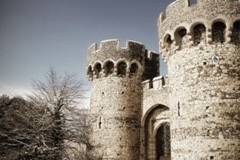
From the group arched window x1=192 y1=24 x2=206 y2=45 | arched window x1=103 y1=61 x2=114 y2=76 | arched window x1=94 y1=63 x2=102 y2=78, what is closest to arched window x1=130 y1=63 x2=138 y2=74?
arched window x1=103 y1=61 x2=114 y2=76

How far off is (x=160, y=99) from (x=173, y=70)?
362 centimetres

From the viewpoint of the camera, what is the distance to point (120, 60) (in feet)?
65.6

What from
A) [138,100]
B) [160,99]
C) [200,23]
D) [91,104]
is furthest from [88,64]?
[200,23]

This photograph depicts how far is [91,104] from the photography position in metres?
20.8

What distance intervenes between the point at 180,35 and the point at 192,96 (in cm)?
276

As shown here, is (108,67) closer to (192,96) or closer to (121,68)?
(121,68)

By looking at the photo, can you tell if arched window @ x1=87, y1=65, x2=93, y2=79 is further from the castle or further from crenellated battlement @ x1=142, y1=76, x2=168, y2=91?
crenellated battlement @ x1=142, y1=76, x2=168, y2=91

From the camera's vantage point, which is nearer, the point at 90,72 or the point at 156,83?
the point at 156,83

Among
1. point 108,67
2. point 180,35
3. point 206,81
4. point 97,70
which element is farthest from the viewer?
point 97,70

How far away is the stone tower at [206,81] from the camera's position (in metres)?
13.5

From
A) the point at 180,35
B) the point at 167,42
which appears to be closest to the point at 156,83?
the point at 167,42

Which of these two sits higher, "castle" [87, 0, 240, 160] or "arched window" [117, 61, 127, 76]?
"arched window" [117, 61, 127, 76]

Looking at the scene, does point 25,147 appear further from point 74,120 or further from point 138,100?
point 138,100

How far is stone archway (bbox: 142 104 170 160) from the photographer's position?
19.3m
